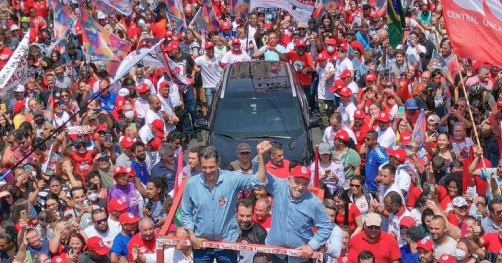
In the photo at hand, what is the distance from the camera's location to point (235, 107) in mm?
14742

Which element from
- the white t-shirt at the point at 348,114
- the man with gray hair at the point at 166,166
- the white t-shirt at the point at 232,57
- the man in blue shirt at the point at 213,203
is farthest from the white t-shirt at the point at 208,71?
the man in blue shirt at the point at 213,203

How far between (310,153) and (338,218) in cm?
247

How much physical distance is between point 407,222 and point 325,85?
22.9 feet

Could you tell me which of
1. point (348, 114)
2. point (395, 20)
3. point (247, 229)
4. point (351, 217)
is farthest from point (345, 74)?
point (247, 229)

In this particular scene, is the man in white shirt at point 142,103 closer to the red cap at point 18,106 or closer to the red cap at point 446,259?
the red cap at point 18,106

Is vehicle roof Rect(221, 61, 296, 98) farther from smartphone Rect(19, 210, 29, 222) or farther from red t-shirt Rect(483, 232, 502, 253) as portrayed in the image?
red t-shirt Rect(483, 232, 502, 253)

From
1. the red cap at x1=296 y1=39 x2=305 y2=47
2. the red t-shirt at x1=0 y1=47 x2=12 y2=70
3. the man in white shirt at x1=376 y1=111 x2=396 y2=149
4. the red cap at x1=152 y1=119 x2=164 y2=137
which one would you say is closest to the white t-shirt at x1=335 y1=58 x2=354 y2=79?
the red cap at x1=296 y1=39 x2=305 y2=47

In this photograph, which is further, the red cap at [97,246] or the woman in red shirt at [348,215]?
the woman in red shirt at [348,215]

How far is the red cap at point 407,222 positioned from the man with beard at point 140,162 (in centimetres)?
353

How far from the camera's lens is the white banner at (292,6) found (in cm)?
1886

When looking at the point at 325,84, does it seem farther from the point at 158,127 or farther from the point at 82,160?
the point at 82,160

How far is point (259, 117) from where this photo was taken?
14586 millimetres

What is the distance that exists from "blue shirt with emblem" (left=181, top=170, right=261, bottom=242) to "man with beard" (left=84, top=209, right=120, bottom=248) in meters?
2.08

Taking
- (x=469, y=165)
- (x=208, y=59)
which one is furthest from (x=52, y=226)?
(x=208, y=59)
